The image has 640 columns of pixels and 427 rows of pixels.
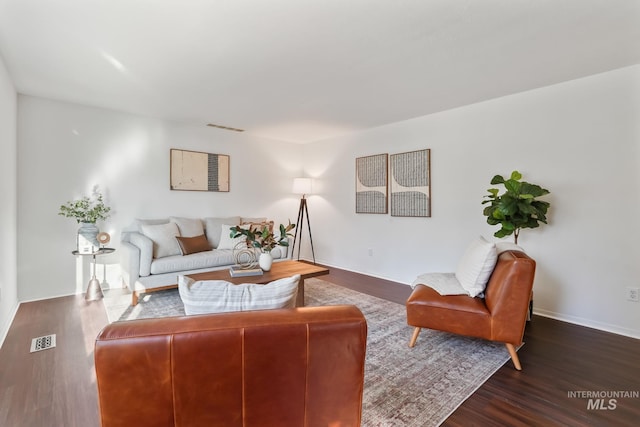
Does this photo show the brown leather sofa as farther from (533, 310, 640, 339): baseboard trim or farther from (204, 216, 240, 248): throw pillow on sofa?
(204, 216, 240, 248): throw pillow on sofa

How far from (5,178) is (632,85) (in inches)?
227

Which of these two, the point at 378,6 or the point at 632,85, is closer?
the point at 378,6

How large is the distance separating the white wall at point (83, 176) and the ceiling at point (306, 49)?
15.6 inches

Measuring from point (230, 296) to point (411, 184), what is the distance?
3.64 meters

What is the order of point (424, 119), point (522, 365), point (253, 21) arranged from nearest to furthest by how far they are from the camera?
point (253, 21) < point (522, 365) < point (424, 119)

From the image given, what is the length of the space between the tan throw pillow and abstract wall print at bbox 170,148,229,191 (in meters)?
0.97

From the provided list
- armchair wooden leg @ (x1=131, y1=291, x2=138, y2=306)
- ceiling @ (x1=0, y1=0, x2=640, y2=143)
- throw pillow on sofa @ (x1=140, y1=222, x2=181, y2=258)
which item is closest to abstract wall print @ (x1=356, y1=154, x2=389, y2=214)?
ceiling @ (x1=0, y1=0, x2=640, y2=143)

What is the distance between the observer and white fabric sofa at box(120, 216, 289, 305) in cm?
342

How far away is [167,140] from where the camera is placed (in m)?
4.52

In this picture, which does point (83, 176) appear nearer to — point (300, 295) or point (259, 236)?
point (259, 236)

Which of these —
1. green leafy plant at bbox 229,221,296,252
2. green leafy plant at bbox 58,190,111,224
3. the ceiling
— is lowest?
green leafy plant at bbox 229,221,296,252

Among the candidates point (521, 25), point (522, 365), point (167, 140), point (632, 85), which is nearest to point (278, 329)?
point (522, 365)

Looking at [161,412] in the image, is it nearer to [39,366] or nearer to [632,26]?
[39,366]

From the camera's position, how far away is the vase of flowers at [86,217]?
364 centimetres
